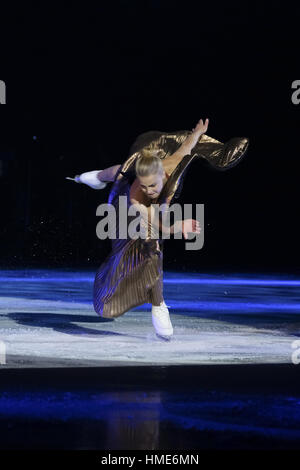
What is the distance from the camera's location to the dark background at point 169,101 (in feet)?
68.5

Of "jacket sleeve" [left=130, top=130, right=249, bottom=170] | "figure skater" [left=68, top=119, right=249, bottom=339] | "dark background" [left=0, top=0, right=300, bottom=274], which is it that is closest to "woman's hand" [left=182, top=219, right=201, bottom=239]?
"figure skater" [left=68, top=119, right=249, bottom=339]

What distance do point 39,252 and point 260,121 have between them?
20.0 ft

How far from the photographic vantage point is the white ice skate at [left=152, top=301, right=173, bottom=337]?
7.04m

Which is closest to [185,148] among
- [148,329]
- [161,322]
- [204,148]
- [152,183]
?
[204,148]

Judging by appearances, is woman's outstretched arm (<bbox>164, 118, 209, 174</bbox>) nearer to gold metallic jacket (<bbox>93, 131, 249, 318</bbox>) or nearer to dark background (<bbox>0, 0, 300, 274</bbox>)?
gold metallic jacket (<bbox>93, 131, 249, 318</bbox>)

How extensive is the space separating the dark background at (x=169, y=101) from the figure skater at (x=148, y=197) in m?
12.4

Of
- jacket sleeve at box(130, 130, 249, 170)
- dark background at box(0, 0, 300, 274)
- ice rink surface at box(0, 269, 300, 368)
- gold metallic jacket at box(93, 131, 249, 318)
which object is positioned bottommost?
ice rink surface at box(0, 269, 300, 368)

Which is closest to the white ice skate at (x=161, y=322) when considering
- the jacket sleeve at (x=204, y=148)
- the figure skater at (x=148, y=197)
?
the figure skater at (x=148, y=197)

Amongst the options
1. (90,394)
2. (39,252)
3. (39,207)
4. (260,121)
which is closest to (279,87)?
(260,121)

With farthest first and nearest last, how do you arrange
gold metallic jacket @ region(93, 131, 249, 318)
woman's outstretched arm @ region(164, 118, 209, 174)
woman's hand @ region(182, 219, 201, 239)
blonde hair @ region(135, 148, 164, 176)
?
woman's outstretched arm @ region(164, 118, 209, 174), gold metallic jacket @ region(93, 131, 249, 318), blonde hair @ region(135, 148, 164, 176), woman's hand @ region(182, 219, 201, 239)

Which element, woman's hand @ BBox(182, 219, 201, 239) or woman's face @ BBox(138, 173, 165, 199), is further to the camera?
woman's face @ BBox(138, 173, 165, 199)

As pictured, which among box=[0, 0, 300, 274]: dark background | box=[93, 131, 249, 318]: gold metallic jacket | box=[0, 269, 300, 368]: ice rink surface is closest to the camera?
box=[0, 269, 300, 368]: ice rink surface

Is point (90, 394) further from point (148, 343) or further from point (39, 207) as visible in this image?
point (39, 207)

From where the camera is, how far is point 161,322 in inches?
278
